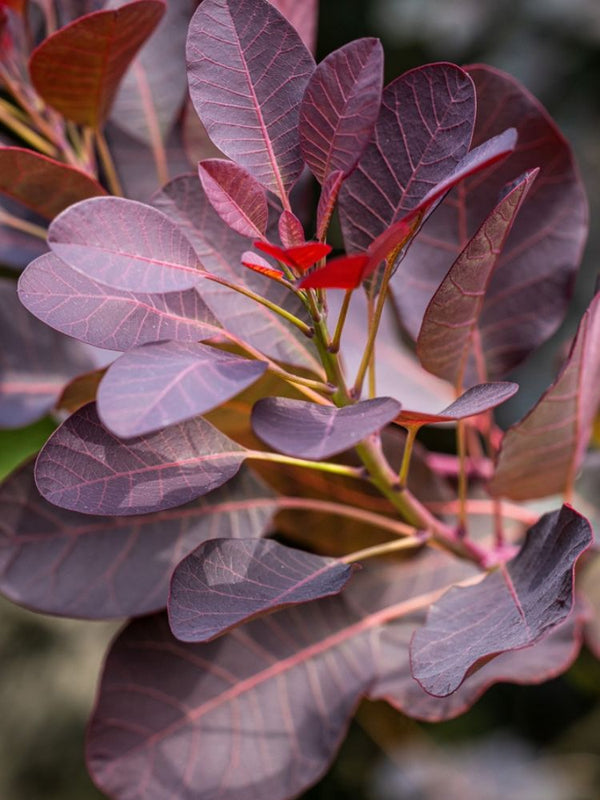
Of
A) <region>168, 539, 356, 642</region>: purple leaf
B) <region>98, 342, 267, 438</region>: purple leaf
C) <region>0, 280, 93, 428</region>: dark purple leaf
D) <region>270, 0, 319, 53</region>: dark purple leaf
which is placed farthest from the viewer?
<region>0, 280, 93, 428</region>: dark purple leaf

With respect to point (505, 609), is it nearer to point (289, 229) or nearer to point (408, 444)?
point (408, 444)

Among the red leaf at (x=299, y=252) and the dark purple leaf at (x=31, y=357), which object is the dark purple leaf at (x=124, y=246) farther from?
the dark purple leaf at (x=31, y=357)

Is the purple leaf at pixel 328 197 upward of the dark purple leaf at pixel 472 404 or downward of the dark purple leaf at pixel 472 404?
upward

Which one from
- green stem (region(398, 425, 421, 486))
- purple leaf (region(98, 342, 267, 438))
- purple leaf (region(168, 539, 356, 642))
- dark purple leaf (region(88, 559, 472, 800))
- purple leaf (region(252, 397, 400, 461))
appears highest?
purple leaf (region(98, 342, 267, 438))

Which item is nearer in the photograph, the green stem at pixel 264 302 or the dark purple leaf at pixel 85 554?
the green stem at pixel 264 302

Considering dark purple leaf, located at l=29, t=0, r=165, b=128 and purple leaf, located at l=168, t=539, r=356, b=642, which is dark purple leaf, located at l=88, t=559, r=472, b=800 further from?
dark purple leaf, located at l=29, t=0, r=165, b=128

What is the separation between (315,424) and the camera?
1.34ft

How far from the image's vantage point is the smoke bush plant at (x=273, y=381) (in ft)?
1.41

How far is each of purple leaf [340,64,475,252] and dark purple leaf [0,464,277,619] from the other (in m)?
0.31

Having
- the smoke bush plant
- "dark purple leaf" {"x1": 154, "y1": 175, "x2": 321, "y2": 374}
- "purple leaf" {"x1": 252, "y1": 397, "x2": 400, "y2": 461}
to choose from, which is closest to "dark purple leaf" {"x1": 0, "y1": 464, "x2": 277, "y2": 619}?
the smoke bush plant

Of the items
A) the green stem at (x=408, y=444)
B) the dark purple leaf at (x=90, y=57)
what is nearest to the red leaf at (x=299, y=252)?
the green stem at (x=408, y=444)

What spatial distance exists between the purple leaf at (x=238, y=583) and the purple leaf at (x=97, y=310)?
0.43 ft

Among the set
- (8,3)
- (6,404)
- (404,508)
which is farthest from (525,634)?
(8,3)

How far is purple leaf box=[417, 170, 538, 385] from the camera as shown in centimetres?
45
